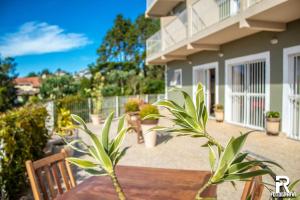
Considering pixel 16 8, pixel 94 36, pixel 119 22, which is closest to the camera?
pixel 16 8

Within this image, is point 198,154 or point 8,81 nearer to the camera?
point 198,154

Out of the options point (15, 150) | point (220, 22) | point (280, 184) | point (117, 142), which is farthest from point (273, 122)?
point (117, 142)

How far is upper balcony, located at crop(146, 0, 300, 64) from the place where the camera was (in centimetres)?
597

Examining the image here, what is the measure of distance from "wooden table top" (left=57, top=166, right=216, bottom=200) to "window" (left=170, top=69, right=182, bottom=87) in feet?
41.0

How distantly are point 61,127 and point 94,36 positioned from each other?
30.1m

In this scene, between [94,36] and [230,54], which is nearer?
[230,54]

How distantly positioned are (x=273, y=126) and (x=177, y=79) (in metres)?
8.79

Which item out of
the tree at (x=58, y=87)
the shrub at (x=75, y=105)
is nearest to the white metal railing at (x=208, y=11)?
the shrub at (x=75, y=105)

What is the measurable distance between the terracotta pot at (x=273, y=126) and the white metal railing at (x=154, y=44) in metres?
8.66

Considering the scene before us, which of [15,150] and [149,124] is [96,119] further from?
[15,150]

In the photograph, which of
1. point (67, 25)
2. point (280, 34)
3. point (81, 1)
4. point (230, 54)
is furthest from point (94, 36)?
point (280, 34)

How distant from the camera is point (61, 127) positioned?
21.0 feet

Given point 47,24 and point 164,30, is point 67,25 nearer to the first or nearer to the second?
point 47,24

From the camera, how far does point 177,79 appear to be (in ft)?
50.3
